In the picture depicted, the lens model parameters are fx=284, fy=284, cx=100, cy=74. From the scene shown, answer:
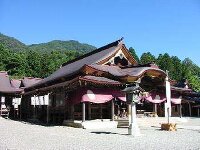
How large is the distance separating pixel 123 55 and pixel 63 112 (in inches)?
290

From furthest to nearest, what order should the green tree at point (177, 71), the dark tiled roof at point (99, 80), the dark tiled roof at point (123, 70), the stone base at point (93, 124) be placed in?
the green tree at point (177, 71)
the dark tiled roof at point (123, 70)
the dark tiled roof at point (99, 80)
the stone base at point (93, 124)

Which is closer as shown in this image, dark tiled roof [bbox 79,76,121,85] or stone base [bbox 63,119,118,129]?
stone base [bbox 63,119,118,129]

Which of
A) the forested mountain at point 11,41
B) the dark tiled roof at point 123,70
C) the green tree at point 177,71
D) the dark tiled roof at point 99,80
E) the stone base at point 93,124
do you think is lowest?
the stone base at point 93,124

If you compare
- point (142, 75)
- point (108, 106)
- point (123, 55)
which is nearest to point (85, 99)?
point (108, 106)

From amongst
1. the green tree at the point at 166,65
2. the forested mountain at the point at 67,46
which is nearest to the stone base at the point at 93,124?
the green tree at the point at 166,65

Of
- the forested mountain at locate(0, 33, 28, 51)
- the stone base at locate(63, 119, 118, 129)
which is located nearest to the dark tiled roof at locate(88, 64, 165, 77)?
the stone base at locate(63, 119, 118, 129)

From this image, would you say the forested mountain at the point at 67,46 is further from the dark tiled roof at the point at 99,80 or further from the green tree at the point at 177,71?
the dark tiled roof at the point at 99,80

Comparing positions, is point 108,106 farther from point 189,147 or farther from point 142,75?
point 189,147

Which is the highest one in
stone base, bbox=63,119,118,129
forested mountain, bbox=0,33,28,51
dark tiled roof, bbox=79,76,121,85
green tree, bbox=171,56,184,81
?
forested mountain, bbox=0,33,28,51

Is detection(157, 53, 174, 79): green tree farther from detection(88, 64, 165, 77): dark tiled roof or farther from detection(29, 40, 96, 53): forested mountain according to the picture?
detection(29, 40, 96, 53): forested mountain

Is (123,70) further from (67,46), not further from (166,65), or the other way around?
(67,46)

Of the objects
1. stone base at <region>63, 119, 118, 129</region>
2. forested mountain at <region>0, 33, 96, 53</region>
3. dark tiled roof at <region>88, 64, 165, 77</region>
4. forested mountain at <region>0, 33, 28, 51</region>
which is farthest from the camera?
forested mountain at <region>0, 33, 96, 53</region>

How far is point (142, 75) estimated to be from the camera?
21906mm

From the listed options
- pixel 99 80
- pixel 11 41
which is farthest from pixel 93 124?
pixel 11 41
